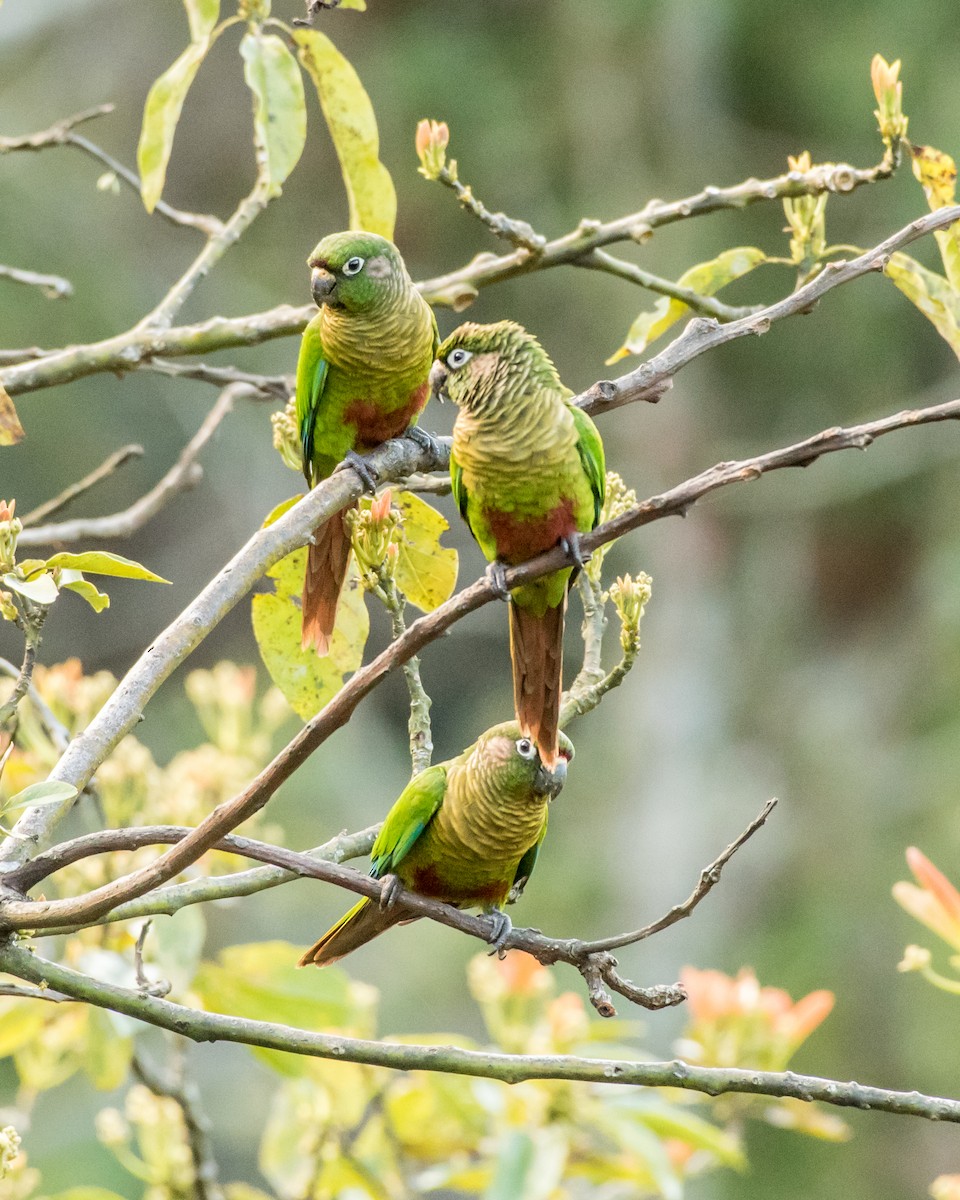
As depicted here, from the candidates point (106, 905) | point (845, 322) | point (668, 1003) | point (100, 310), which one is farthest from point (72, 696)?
point (845, 322)

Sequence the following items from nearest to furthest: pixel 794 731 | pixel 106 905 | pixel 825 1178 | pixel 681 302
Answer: pixel 106 905, pixel 681 302, pixel 825 1178, pixel 794 731

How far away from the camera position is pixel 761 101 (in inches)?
392

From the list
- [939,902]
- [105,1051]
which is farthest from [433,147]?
[105,1051]

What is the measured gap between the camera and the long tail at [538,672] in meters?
1.89

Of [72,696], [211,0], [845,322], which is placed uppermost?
[845,322]

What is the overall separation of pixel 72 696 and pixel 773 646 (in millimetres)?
8671

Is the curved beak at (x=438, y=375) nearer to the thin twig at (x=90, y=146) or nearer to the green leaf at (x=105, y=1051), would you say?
the thin twig at (x=90, y=146)

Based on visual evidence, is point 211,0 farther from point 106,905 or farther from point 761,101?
point 761,101

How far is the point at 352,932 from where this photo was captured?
186 cm

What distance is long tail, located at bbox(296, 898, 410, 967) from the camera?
1.80 metres

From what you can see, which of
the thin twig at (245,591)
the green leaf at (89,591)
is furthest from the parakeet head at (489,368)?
the green leaf at (89,591)

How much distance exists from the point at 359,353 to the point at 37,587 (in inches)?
48.9

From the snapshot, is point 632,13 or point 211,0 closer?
point 211,0

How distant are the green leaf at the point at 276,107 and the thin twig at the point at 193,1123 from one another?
1.30m
